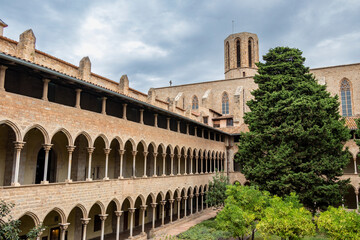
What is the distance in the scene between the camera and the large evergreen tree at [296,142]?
67.9 ft

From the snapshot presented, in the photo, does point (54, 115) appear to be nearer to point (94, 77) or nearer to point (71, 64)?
point (71, 64)

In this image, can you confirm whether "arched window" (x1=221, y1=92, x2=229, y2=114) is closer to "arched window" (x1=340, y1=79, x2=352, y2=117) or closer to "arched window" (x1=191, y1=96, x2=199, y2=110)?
"arched window" (x1=191, y1=96, x2=199, y2=110)

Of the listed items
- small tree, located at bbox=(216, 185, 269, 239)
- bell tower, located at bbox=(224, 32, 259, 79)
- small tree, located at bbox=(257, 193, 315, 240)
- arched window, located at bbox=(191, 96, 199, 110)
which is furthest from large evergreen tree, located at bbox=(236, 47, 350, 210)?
bell tower, located at bbox=(224, 32, 259, 79)

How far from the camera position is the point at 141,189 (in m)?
19.4

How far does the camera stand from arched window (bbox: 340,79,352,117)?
39438 millimetres

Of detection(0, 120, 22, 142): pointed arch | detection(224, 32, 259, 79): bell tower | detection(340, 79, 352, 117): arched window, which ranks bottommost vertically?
detection(0, 120, 22, 142): pointed arch

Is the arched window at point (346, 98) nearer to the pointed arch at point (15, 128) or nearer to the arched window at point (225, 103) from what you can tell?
the arched window at point (225, 103)

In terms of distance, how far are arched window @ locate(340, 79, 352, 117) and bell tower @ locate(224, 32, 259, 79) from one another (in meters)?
A: 16.6

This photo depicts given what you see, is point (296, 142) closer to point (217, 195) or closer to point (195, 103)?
point (217, 195)

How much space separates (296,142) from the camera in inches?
850

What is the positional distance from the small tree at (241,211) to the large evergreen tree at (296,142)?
3.75 meters

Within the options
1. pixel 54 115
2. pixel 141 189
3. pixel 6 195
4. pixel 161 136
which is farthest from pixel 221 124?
pixel 6 195

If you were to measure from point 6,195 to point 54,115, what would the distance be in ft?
12.8

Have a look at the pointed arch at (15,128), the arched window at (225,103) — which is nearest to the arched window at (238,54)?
the arched window at (225,103)
